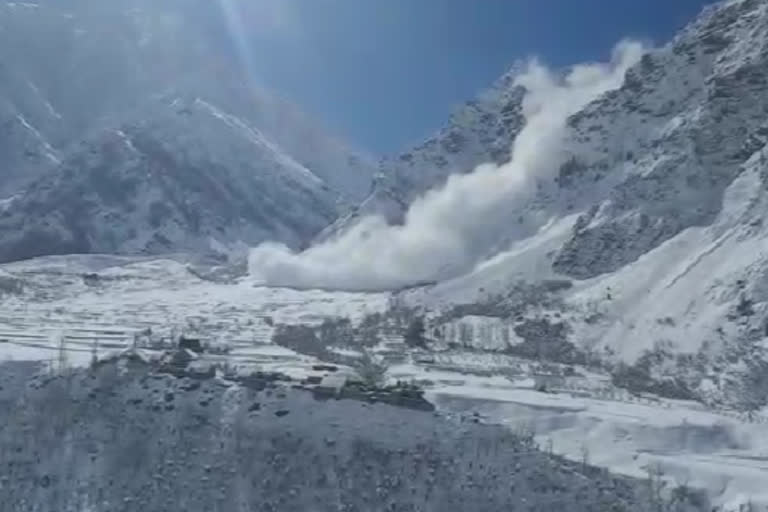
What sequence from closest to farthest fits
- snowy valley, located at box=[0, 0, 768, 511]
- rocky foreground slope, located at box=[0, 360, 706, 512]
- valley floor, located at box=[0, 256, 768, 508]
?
rocky foreground slope, located at box=[0, 360, 706, 512]
valley floor, located at box=[0, 256, 768, 508]
snowy valley, located at box=[0, 0, 768, 511]

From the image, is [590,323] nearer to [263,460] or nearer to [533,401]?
[533,401]

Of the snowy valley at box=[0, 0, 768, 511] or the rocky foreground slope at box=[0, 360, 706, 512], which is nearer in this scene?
the rocky foreground slope at box=[0, 360, 706, 512]

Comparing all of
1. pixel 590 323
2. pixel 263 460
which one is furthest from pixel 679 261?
pixel 263 460

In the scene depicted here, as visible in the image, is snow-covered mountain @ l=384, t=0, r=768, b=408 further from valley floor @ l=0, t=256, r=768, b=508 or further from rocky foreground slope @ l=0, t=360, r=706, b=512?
rocky foreground slope @ l=0, t=360, r=706, b=512

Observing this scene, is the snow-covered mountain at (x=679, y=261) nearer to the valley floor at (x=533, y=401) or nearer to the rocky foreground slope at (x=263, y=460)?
the valley floor at (x=533, y=401)

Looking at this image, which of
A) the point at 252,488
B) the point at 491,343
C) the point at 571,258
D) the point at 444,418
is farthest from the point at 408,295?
the point at 252,488

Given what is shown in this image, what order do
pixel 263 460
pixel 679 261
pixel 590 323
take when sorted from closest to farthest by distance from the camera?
pixel 263 460 < pixel 590 323 < pixel 679 261

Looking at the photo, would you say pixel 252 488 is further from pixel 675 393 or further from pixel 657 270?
pixel 657 270

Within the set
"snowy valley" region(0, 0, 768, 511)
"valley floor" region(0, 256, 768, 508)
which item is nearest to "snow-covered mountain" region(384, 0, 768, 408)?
"snowy valley" region(0, 0, 768, 511)

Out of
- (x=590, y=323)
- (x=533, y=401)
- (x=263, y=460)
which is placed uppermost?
(x=590, y=323)
